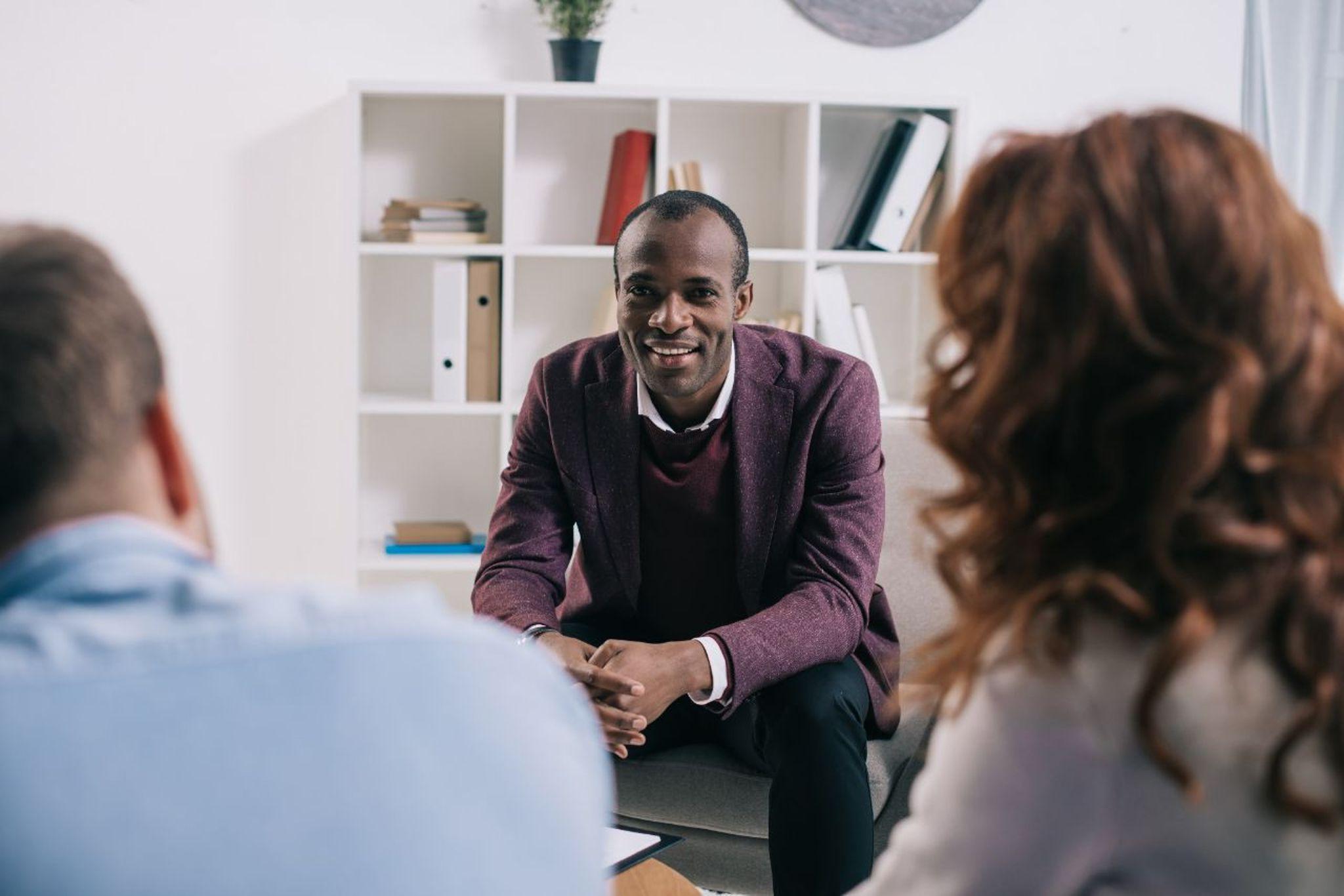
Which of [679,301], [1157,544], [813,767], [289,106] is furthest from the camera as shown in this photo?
[289,106]

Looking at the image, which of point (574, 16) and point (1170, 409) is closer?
point (1170, 409)

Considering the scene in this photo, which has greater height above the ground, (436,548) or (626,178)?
(626,178)

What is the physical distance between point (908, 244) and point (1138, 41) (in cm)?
83

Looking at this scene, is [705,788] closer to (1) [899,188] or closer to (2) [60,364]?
(2) [60,364]

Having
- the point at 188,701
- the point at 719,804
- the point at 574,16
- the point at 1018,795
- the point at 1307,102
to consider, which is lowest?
the point at 719,804

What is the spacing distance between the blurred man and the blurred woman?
0.28m

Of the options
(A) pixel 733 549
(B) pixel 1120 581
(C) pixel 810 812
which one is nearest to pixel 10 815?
(B) pixel 1120 581

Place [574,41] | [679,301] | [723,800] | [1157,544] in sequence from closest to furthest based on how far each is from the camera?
1. [1157,544]
2. [723,800]
3. [679,301]
4. [574,41]

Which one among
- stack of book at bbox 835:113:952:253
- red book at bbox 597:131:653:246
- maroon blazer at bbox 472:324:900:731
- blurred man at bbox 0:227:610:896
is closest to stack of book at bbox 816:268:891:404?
stack of book at bbox 835:113:952:253

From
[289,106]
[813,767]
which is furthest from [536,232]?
[813,767]

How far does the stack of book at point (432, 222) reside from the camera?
9.84 feet

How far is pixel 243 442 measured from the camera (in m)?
3.22

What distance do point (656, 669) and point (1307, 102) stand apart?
7.76 feet

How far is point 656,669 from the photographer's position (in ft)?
5.88
